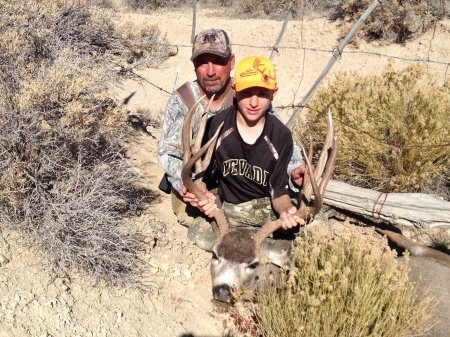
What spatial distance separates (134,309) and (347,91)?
4458 millimetres

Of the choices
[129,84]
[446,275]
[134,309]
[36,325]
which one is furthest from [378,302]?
[129,84]

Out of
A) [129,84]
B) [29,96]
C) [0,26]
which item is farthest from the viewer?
[129,84]

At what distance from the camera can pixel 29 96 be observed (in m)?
4.01

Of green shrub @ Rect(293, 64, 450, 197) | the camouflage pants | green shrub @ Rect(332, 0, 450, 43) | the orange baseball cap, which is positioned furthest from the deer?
green shrub @ Rect(332, 0, 450, 43)

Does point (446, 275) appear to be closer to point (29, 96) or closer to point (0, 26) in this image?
point (29, 96)

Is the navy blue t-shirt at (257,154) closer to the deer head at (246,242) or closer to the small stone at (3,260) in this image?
the deer head at (246,242)

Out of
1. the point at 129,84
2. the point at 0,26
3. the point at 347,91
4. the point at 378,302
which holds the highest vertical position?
the point at 0,26

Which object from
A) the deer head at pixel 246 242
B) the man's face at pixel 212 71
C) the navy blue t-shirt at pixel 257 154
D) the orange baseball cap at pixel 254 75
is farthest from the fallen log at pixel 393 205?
the orange baseball cap at pixel 254 75

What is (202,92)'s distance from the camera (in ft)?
15.6

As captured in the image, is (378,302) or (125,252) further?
(125,252)

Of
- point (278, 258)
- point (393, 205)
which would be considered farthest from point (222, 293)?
point (393, 205)

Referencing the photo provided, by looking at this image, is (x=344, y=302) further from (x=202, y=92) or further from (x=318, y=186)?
(x=202, y=92)

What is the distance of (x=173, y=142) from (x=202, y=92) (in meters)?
0.62

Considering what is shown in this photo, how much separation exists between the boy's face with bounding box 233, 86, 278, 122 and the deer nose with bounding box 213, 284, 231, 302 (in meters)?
1.45
